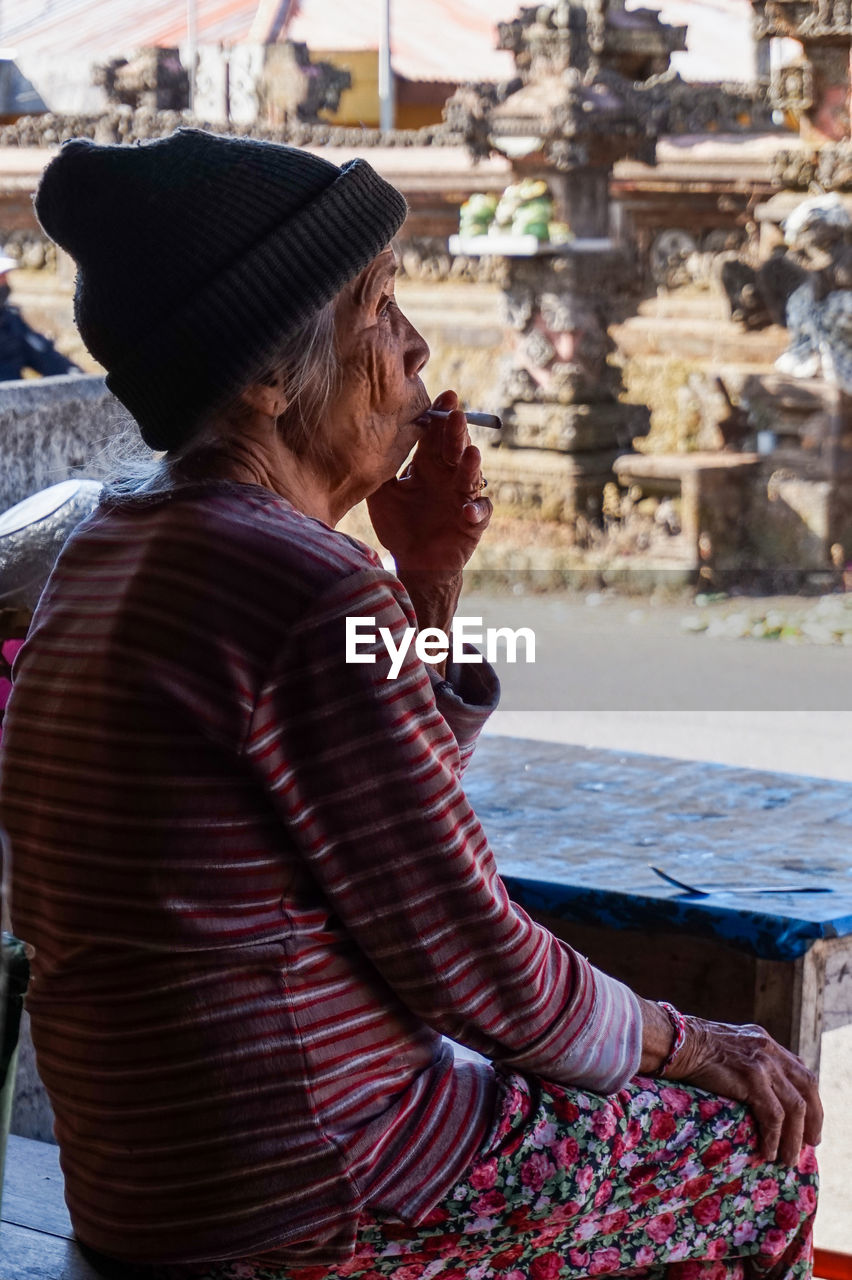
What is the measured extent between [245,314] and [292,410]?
109mm

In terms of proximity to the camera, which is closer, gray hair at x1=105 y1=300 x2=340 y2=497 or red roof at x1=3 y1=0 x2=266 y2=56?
gray hair at x1=105 y1=300 x2=340 y2=497

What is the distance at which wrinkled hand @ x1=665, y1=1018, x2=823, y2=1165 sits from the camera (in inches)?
52.3

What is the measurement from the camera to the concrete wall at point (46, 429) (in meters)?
2.90

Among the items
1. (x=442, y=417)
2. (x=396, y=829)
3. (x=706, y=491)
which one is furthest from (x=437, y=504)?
(x=706, y=491)

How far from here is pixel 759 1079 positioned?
4.38ft

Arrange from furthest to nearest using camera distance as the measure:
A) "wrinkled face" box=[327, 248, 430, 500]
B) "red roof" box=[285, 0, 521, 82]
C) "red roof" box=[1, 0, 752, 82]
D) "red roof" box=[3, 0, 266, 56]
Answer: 1. "red roof" box=[3, 0, 266, 56]
2. "red roof" box=[285, 0, 521, 82]
3. "red roof" box=[1, 0, 752, 82]
4. "wrinkled face" box=[327, 248, 430, 500]

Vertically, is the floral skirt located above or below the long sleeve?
below

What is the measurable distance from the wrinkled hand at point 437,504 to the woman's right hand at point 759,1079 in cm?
52

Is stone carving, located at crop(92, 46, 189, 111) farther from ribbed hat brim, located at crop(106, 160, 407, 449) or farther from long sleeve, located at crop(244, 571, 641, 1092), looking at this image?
long sleeve, located at crop(244, 571, 641, 1092)

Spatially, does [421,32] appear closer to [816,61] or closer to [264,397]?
[816,61]

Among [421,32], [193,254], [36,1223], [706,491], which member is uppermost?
[421,32]

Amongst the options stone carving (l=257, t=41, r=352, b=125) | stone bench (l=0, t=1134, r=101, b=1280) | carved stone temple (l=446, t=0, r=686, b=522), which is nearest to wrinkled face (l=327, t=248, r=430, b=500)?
stone bench (l=0, t=1134, r=101, b=1280)

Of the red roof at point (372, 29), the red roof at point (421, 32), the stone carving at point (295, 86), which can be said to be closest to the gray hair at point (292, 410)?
the red roof at point (372, 29)

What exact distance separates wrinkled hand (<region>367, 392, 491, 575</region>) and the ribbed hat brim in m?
0.29
